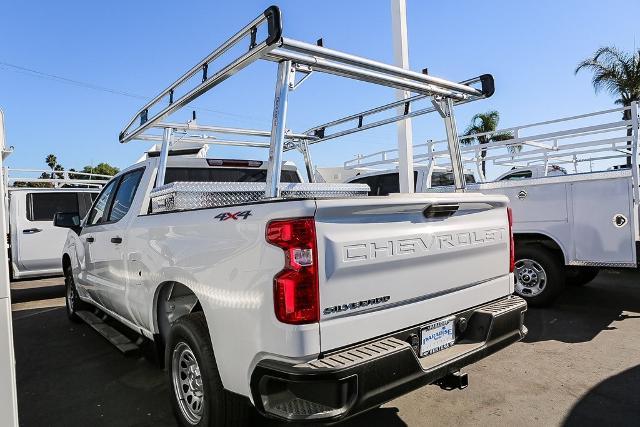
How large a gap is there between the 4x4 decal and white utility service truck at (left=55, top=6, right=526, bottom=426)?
1cm

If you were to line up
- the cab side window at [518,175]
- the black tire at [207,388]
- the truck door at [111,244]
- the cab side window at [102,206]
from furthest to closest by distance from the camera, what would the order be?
the cab side window at [518,175] < the cab side window at [102,206] < the truck door at [111,244] < the black tire at [207,388]

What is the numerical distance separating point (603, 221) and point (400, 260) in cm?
383

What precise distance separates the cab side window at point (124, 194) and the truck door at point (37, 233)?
4761 millimetres

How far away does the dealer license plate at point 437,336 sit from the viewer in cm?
258

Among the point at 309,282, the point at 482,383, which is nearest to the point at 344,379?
the point at 309,282

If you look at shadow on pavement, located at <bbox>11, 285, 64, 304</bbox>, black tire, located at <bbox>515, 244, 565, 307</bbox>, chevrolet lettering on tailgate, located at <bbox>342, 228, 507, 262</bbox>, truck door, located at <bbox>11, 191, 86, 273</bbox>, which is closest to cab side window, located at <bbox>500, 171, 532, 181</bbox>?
black tire, located at <bbox>515, 244, 565, 307</bbox>

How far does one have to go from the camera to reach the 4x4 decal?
2318 mm

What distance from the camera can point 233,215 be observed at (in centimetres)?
241

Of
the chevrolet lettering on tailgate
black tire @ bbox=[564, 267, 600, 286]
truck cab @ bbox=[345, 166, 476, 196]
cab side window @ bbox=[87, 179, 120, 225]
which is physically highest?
truck cab @ bbox=[345, 166, 476, 196]

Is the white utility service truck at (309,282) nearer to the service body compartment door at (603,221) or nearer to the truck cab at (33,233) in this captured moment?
the service body compartment door at (603,221)

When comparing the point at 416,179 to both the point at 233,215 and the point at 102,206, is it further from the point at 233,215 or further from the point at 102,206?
the point at 233,215

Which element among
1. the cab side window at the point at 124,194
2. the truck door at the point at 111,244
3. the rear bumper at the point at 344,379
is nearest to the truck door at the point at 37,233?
the truck door at the point at 111,244

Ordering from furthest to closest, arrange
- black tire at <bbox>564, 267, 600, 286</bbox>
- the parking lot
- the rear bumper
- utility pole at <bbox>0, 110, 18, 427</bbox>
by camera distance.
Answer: black tire at <bbox>564, 267, 600, 286</bbox>, the parking lot, the rear bumper, utility pole at <bbox>0, 110, 18, 427</bbox>

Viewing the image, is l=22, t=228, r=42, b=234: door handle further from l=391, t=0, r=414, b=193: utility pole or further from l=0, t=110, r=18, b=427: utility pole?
l=0, t=110, r=18, b=427: utility pole
